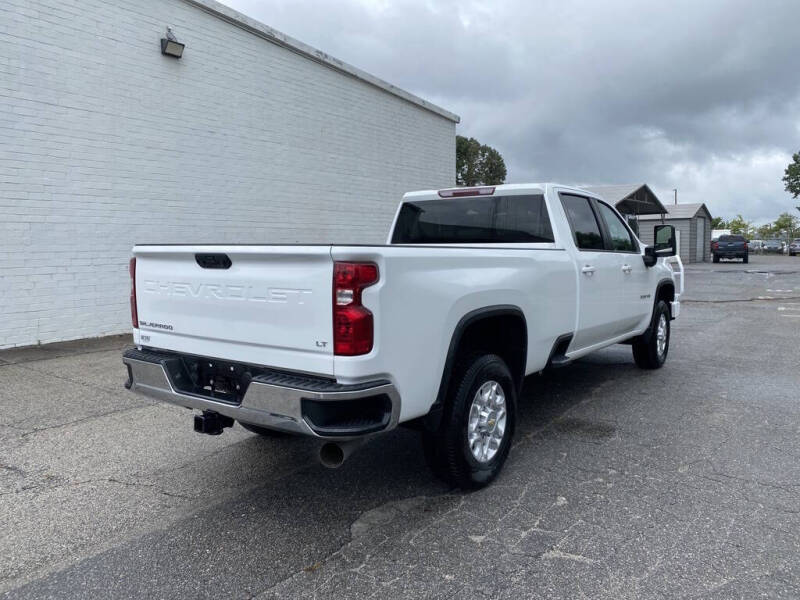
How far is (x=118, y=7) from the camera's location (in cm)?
923

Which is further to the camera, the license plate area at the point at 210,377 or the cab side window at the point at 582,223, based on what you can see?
the cab side window at the point at 582,223

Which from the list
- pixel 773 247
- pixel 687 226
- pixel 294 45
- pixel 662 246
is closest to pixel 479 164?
pixel 687 226

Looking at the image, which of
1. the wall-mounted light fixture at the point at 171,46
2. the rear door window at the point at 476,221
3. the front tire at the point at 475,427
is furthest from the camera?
the wall-mounted light fixture at the point at 171,46

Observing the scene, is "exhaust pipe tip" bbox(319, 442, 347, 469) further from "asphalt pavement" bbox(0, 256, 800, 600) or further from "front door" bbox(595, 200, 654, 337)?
"front door" bbox(595, 200, 654, 337)

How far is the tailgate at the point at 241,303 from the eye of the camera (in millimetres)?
3072

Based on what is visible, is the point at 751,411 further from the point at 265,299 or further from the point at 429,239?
the point at 265,299

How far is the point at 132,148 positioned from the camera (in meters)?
9.55

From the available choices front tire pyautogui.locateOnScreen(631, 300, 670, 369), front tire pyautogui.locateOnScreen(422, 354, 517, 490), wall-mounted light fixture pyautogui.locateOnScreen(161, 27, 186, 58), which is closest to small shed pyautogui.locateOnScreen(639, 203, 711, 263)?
front tire pyautogui.locateOnScreen(631, 300, 670, 369)

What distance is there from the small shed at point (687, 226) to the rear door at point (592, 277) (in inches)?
1359

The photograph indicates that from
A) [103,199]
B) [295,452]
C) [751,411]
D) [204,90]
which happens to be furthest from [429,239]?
[204,90]

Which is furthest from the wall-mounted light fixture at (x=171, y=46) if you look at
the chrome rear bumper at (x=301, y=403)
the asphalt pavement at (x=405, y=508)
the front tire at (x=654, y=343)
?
the chrome rear bumper at (x=301, y=403)

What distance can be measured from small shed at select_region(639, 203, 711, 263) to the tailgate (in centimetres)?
3771

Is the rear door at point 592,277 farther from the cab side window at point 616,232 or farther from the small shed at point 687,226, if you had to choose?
the small shed at point 687,226

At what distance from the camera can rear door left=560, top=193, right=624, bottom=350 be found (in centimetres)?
525
